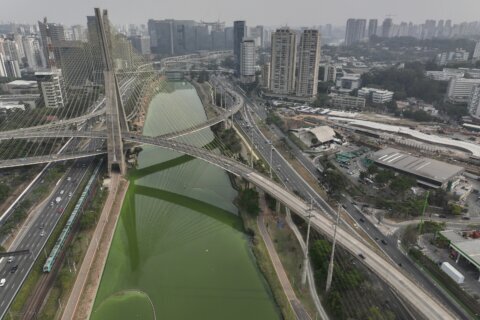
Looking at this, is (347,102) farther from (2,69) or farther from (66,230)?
(2,69)

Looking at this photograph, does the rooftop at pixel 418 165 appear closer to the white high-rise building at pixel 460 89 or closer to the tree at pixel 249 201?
the tree at pixel 249 201

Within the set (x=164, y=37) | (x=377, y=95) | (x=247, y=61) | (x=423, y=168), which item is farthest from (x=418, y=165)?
(x=164, y=37)

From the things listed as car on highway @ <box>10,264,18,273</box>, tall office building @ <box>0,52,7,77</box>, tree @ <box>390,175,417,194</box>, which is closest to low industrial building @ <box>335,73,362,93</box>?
tree @ <box>390,175,417,194</box>

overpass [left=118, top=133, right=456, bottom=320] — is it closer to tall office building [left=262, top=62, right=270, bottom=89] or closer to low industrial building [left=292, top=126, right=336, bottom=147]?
low industrial building [left=292, top=126, right=336, bottom=147]

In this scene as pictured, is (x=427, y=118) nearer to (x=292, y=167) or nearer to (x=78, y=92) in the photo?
(x=292, y=167)

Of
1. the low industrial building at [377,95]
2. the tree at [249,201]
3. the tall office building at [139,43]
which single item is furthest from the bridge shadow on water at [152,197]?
the tall office building at [139,43]

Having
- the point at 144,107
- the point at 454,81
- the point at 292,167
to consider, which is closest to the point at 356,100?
the point at 454,81
